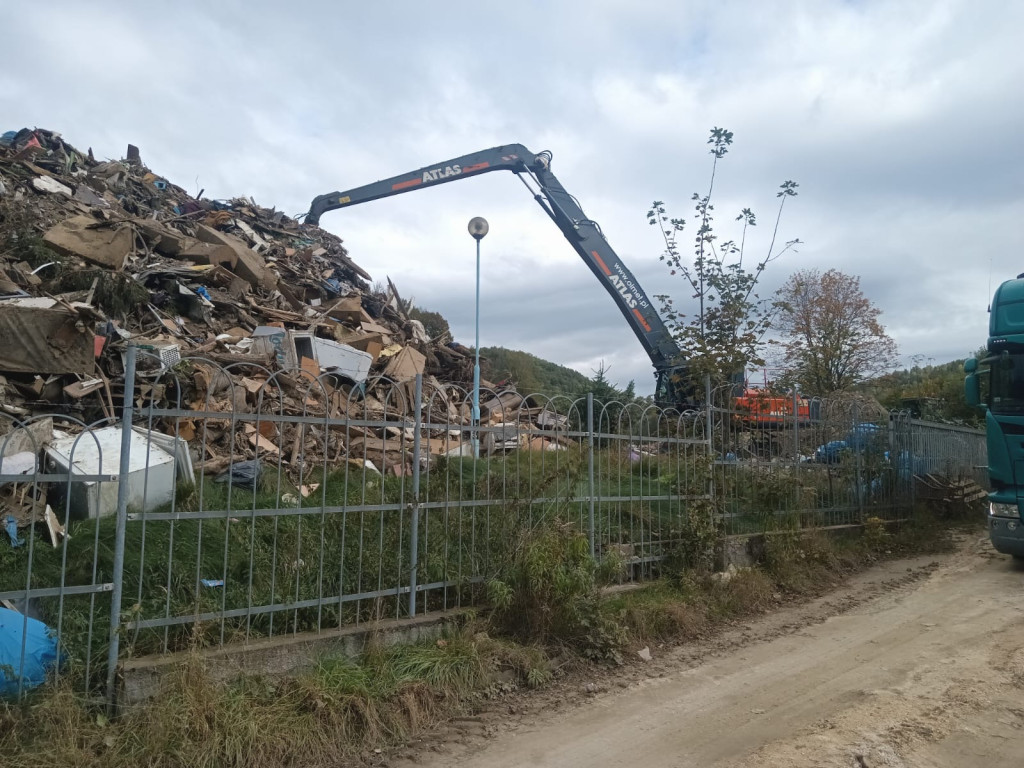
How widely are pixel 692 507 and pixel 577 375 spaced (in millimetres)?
36631

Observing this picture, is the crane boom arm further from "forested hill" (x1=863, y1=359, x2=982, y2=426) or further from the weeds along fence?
"forested hill" (x1=863, y1=359, x2=982, y2=426)

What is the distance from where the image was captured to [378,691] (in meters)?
4.62

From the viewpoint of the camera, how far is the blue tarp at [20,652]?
385cm

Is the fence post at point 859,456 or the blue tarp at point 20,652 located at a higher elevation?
the fence post at point 859,456

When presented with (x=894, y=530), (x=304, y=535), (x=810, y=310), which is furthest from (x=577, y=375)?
(x=304, y=535)

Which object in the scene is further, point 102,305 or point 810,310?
point 810,310

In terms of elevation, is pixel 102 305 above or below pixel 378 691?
above

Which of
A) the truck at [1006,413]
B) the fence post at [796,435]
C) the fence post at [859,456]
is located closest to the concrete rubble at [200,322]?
the fence post at [796,435]

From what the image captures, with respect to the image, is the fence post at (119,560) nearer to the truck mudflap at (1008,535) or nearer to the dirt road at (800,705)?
the dirt road at (800,705)

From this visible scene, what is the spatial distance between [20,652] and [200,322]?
9.25m

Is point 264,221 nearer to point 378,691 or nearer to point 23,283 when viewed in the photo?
point 23,283

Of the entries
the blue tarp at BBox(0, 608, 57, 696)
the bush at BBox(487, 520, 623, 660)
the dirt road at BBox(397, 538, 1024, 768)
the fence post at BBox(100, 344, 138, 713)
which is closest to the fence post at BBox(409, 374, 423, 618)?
the bush at BBox(487, 520, 623, 660)

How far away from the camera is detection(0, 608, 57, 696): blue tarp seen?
385 cm

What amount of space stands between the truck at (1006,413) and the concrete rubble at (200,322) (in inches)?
237
